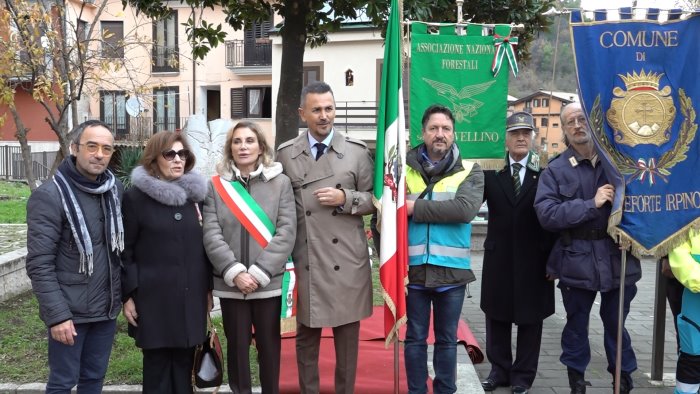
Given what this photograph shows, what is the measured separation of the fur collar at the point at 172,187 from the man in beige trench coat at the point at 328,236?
60 cm

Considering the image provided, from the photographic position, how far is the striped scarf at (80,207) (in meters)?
3.63

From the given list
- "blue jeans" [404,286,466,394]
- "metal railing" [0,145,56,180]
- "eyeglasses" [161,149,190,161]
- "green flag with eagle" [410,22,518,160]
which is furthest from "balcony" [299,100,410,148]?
"eyeglasses" [161,149,190,161]

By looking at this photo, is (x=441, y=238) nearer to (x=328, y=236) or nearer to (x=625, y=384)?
(x=328, y=236)

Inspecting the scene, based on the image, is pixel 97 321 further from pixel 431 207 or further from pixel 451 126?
pixel 451 126

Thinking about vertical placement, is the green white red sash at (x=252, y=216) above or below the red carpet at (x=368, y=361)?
above

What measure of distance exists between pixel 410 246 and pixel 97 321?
6.61 feet

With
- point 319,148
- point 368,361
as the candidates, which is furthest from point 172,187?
point 368,361

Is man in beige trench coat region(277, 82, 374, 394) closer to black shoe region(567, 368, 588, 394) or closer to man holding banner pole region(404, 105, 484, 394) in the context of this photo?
man holding banner pole region(404, 105, 484, 394)

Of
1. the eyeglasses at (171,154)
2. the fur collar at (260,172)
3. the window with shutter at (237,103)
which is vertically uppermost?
the window with shutter at (237,103)

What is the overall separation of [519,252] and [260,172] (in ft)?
6.79

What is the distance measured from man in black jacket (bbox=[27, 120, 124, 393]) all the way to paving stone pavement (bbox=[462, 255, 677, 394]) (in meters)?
2.98

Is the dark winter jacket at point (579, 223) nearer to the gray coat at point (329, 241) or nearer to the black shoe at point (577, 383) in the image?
the black shoe at point (577, 383)

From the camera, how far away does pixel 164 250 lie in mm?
3930

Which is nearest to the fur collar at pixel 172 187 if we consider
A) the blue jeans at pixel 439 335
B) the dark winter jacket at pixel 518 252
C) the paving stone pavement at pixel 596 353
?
the blue jeans at pixel 439 335
